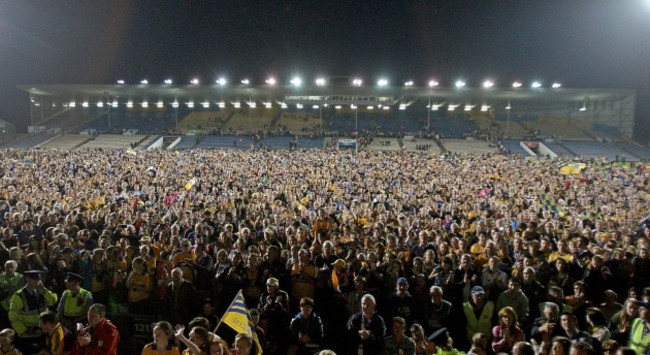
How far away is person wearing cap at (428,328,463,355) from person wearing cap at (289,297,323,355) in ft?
4.01

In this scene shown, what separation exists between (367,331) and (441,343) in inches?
35.2

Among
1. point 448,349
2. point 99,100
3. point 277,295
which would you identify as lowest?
point 448,349

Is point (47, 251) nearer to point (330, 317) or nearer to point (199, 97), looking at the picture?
point (330, 317)

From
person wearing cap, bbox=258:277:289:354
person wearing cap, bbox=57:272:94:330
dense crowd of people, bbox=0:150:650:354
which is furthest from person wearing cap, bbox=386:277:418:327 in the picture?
person wearing cap, bbox=57:272:94:330

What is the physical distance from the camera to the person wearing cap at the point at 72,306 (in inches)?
212

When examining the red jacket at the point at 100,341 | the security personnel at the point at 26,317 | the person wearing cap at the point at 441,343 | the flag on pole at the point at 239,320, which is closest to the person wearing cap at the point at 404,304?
the person wearing cap at the point at 441,343

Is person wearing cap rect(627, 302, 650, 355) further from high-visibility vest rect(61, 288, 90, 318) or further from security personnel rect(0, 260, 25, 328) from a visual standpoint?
security personnel rect(0, 260, 25, 328)

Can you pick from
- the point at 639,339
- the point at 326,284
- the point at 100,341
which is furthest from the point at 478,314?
the point at 100,341

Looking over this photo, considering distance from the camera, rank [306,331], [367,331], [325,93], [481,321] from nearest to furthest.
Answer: [367,331] → [306,331] → [481,321] → [325,93]

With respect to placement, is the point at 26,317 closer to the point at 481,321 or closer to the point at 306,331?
the point at 306,331

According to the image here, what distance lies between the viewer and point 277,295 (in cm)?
536

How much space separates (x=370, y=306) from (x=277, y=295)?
1.15 metres

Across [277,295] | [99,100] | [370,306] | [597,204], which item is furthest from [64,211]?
[99,100]

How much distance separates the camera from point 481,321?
5359 millimetres
